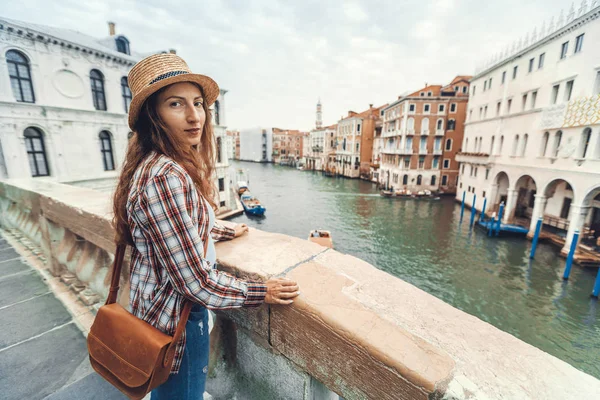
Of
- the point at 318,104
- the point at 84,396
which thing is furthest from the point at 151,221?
the point at 318,104

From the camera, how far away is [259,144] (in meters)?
80.1

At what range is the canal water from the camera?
932 cm

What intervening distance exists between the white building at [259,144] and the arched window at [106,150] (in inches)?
2615

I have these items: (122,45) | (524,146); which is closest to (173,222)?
(122,45)

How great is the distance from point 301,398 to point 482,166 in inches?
999

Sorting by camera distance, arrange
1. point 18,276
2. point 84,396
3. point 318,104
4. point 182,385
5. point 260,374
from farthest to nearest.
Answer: point 318,104 → point 18,276 → point 84,396 → point 260,374 → point 182,385

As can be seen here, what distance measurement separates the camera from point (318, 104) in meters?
74.2

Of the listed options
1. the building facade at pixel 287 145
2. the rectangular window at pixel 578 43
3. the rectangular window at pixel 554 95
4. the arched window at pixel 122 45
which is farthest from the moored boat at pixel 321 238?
the building facade at pixel 287 145

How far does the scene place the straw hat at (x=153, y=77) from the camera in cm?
98

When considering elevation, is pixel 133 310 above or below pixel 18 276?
above

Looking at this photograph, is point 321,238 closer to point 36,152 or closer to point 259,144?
point 36,152

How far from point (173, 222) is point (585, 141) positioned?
18572 mm

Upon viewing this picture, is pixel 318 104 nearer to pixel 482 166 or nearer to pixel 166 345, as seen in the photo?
pixel 482 166

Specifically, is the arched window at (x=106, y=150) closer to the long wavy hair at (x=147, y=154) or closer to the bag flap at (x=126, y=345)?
the long wavy hair at (x=147, y=154)
